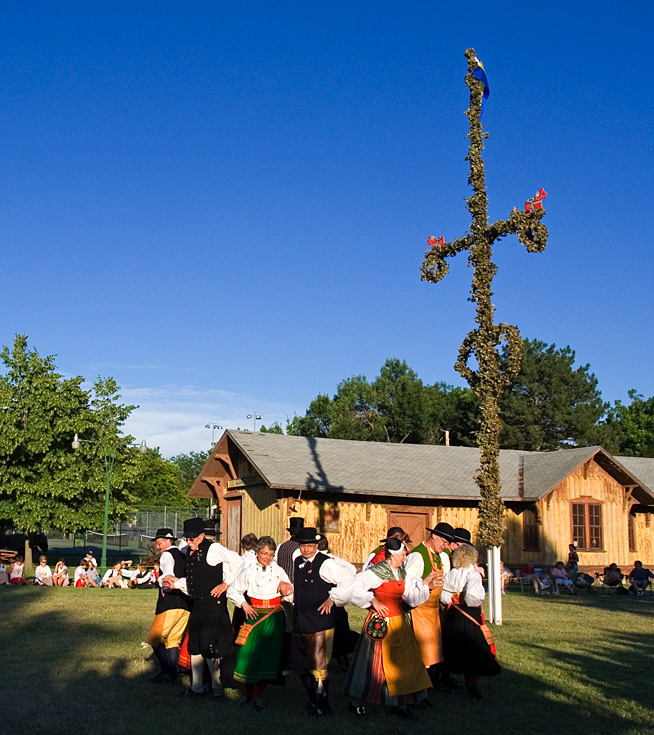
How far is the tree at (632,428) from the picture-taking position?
57.6 meters

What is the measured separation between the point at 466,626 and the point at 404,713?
3.86ft

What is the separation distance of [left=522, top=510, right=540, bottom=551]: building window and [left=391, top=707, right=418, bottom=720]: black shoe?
20.4 metres

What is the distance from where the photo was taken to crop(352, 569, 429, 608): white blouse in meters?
7.93

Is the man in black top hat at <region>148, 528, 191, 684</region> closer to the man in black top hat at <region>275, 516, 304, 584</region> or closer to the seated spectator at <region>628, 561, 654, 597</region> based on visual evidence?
the man in black top hat at <region>275, 516, 304, 584</region>

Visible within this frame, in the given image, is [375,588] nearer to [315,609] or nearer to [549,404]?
[315,609]

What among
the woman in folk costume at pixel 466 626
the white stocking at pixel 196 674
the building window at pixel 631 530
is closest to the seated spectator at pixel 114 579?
the white stocking at pixel 196 674

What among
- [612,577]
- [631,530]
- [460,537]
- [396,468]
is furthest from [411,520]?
[460,537]

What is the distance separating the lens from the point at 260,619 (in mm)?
8352

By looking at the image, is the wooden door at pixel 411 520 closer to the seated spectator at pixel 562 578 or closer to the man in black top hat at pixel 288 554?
the seated spectator at pixel 562 578

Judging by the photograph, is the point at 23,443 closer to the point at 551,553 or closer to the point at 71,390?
the point at 71,390

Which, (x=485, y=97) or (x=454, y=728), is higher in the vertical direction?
(x=485, y=97)

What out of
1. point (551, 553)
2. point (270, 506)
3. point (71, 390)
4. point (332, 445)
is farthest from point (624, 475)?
point (71, 390)

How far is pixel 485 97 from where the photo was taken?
17016 mm

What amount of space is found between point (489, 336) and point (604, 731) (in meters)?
8.98
